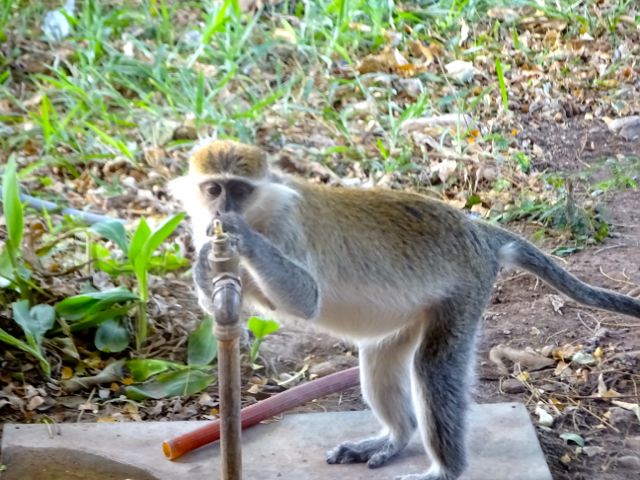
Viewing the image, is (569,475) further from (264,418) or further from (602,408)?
(264,418)

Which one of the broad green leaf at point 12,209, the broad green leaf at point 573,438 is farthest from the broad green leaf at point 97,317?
the broad green leaf at point 573,438

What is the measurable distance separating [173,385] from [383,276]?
4.49 feet

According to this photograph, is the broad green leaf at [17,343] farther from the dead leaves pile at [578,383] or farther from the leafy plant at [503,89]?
the leafy plant at [503,89]

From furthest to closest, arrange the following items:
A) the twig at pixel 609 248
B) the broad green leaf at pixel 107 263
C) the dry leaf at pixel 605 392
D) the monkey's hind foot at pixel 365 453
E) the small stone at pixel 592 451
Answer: the twig at pixel 609 248 < the broad green leaf at pixel 107 263 < the dry leaf at pixel 605 392 < the small stone at pixel 592 451 < the monkey's hind foot at pixel 365 453

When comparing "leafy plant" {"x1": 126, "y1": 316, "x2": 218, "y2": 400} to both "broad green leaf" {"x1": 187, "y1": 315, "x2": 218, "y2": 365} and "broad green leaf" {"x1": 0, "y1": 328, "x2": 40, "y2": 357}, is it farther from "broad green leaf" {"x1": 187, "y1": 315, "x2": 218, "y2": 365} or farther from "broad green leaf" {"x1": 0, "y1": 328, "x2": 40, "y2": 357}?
"broad green leaf" {"x1": 0, "y1": 328, "x2": 40, "y2": 357}

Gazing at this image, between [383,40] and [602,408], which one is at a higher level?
[383,40]

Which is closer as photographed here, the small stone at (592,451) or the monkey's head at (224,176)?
the monkey's head at (224,176)

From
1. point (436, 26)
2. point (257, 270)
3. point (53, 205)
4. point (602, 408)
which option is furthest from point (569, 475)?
point (436, 26)

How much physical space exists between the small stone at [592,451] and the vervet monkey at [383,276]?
0.66 m

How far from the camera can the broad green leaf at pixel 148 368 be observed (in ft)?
16.2

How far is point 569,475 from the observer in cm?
434

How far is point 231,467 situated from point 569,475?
172 cm

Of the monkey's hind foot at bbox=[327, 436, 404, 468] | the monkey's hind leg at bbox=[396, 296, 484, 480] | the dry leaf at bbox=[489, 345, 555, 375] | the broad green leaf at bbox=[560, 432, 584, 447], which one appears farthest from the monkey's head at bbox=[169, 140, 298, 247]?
the dry leaf at bbox=[489, 345, 555, 375]

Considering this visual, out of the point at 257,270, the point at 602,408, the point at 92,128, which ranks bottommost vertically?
the point at 602,408
